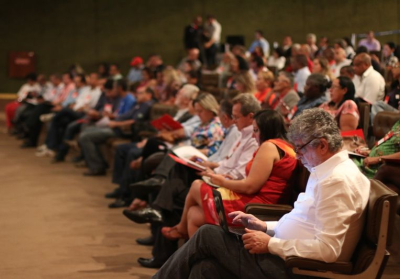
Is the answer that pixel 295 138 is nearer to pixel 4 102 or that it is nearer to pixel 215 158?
pixel 215 158

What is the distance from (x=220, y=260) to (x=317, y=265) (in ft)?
1.39

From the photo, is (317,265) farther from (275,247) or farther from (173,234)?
(173,234)

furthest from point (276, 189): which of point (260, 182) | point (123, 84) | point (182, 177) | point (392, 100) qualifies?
point (123, 84)

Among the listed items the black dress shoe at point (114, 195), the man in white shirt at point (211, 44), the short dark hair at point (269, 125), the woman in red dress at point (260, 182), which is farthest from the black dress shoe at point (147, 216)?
the man in white shirt at point (211, 44)

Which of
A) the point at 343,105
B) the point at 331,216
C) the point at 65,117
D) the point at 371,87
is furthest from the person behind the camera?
the point at 65,117

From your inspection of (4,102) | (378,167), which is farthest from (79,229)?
(4,102)

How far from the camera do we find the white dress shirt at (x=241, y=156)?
3.94m

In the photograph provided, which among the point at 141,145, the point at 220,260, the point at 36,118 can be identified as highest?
the point at 220,260

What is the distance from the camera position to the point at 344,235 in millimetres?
2420

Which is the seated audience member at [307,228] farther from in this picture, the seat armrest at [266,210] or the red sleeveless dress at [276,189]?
the red sleeveless dress at [276,189]

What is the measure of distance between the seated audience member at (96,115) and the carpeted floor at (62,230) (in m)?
0.75

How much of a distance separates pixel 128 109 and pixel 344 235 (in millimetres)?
5410

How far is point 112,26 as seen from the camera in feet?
50.3

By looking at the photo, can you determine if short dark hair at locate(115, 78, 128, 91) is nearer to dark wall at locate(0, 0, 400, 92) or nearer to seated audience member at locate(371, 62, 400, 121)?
seated audience member at locate(371, 62, 400, 121)
